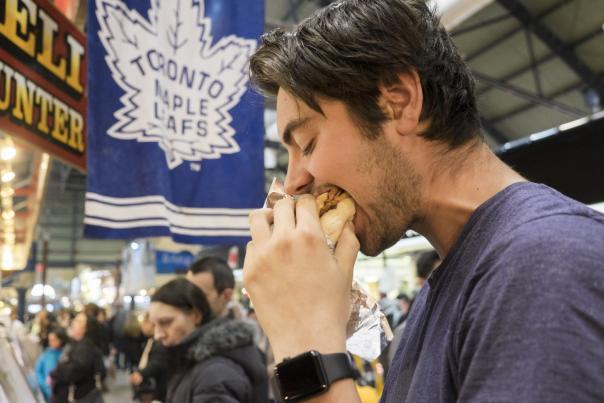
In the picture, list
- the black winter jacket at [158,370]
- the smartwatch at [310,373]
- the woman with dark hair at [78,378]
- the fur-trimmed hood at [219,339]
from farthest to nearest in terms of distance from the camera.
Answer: the woman with dark hair at [78,378] < the black winter jacket at [158,370] < the fur-trimmed hood at [219,339] < the smartwatch at [310,373]

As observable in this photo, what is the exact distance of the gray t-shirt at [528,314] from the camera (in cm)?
72

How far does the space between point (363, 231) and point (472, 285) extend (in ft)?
1.42

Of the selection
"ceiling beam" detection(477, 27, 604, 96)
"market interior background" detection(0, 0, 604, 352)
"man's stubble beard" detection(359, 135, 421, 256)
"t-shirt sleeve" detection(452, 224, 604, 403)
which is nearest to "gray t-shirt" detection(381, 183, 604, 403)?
"t-shirt sleeve" detection(452, 224, 604, 403)

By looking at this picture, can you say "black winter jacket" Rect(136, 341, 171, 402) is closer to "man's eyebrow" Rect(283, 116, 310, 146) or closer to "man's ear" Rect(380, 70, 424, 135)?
"man's eyebrow" Rect(283, 116, 310, 146)

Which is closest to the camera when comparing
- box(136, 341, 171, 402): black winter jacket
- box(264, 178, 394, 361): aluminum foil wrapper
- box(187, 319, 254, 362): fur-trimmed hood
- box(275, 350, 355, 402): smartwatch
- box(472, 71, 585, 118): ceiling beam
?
box(275, 350, 355, 402): smartwatch

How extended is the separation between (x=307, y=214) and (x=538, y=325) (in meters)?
0.58

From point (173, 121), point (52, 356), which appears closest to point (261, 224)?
point (173, 121)

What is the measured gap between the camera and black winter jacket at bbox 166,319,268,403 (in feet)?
10.1

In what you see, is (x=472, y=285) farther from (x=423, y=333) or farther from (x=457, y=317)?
(x=423, y=333)

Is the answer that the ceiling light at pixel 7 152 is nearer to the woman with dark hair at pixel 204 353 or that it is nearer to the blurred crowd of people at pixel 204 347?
the blurred crowd of people at pixel 204 347

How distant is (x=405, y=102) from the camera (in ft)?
4.10

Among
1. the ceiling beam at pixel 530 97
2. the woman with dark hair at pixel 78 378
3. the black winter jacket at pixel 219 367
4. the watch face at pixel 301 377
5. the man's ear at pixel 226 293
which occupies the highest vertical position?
the ceiling beam at pixel 530 97

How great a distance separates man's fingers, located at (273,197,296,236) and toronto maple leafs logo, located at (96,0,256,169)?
1757 millimetres

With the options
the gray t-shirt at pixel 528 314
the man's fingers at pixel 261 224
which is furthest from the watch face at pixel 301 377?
the man's fingers at pixel 261 224
